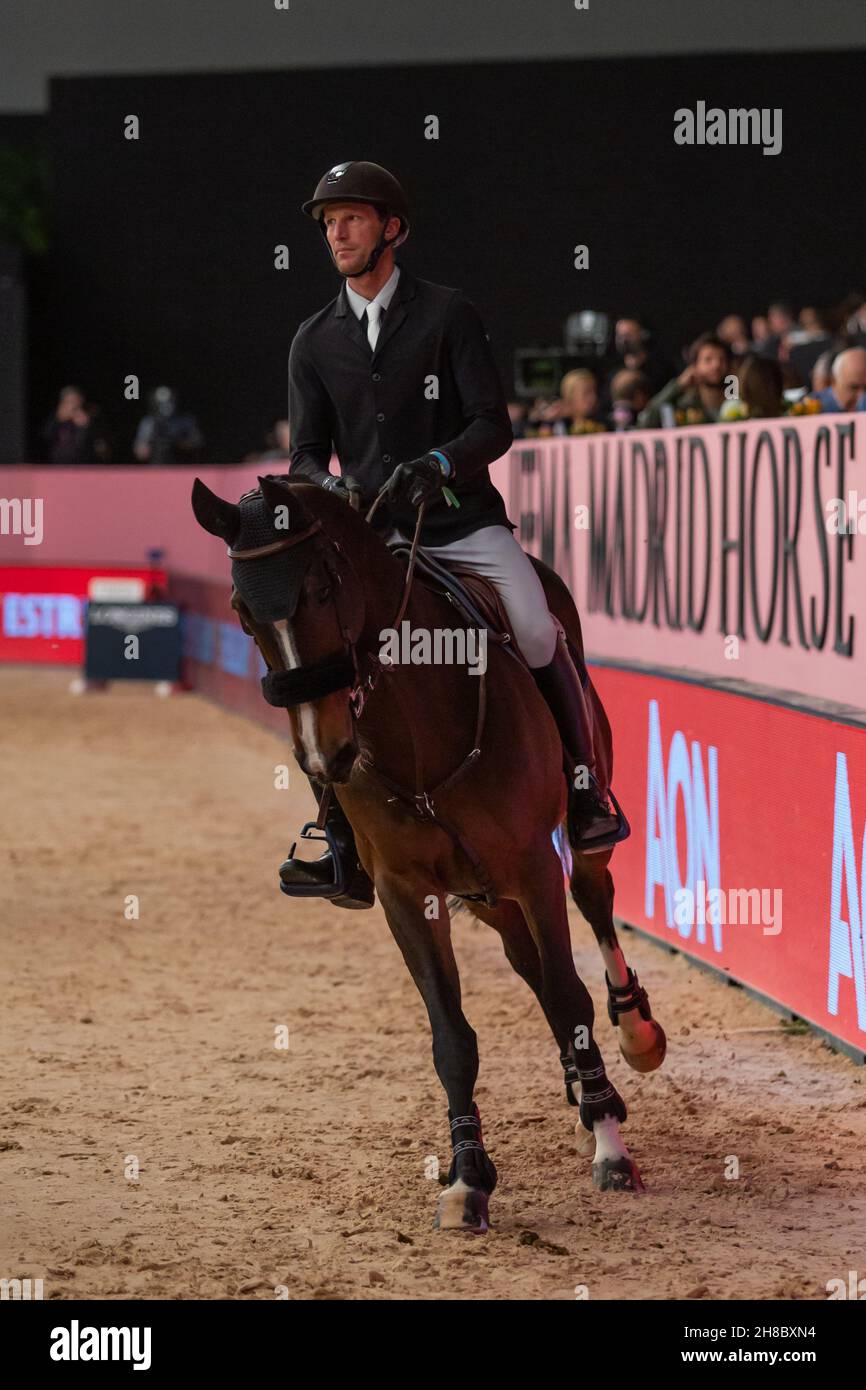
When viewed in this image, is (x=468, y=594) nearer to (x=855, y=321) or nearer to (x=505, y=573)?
(x=505, y=573)

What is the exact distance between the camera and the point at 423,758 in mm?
5426

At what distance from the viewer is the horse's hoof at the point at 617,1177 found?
18.9 ft

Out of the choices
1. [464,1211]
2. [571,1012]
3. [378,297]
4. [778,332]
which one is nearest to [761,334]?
[778,332]

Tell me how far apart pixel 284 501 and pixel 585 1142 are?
2481 mm

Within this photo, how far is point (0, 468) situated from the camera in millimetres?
24906

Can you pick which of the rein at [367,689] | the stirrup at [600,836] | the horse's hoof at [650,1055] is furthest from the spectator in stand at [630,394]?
the rein at [367,689]

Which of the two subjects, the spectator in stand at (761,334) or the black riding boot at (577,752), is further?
the spectator in stand at (761,334)

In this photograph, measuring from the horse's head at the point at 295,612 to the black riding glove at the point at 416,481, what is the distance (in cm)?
42

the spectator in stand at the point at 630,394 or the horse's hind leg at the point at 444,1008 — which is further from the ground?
the spectator in stand at the point at 630,394

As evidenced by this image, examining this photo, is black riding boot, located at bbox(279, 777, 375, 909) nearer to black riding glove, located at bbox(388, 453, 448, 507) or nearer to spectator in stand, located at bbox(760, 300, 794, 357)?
black riding glove, located at bbox(388, 453, 448, 507)

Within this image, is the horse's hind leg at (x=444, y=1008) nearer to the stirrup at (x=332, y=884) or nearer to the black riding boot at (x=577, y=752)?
the stirrup at (x=332, y=884)

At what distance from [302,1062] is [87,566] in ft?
53.0

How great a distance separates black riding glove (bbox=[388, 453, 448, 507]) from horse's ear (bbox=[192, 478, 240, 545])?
0.59 meters

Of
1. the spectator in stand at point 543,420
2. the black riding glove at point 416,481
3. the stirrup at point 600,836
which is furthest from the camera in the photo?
the spectator in stand at point 543,420
